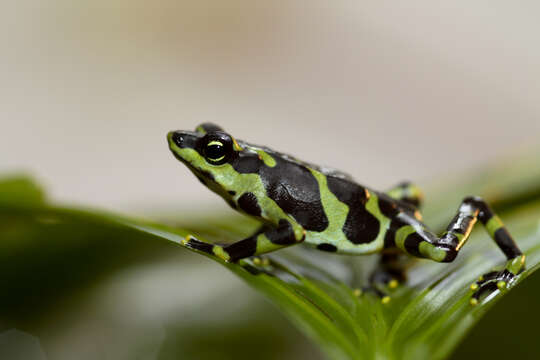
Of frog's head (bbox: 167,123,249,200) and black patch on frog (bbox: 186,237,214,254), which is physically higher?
frog's head (bbox: 167,123,249,200)

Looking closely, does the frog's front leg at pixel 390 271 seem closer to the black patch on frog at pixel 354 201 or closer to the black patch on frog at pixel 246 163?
the black patch on frog at pixel 354 201

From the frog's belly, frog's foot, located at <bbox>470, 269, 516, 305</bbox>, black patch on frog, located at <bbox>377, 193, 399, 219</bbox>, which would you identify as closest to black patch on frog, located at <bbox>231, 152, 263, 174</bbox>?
the frog's belly

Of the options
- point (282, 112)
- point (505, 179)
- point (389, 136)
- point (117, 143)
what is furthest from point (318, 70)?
point (505, 179)

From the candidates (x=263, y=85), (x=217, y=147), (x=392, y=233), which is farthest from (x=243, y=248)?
(x=263, y=85)

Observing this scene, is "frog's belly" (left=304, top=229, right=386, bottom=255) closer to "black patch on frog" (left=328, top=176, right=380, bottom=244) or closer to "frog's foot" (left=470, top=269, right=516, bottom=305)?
"black patch on frog" (left=328, top=176, right=380, bottom=244)

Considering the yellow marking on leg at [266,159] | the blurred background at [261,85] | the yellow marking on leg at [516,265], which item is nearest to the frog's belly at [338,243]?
the yellow marking on leg at [266,159]

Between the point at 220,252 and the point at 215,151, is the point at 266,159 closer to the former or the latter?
the point at 215,151

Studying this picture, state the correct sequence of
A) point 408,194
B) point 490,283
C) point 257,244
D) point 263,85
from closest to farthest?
1. point 490,283
2. point 257,244
3. point 408,194
4. point 263,85
